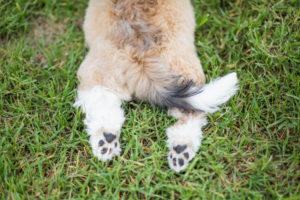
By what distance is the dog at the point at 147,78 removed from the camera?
2375 millimetres

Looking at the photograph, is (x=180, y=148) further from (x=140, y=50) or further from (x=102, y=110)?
(x=140, y=50)

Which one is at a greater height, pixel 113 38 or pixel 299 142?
pixel 113 38

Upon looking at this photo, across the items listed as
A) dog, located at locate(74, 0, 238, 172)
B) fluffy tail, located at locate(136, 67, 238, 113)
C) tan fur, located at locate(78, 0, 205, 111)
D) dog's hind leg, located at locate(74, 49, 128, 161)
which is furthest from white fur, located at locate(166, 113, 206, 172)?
dog's hind leg, located at locate(74, 49, 128, 161)

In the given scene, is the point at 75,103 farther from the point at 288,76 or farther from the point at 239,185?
the point at 288,76

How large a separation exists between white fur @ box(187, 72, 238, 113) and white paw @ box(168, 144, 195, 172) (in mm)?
410

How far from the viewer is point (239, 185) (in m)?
2.31

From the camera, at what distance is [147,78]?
2.39 meters

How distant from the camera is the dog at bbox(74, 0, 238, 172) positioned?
7.79 feet

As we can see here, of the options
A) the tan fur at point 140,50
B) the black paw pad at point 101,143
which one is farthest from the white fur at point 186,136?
the black paw pad at point 101,143

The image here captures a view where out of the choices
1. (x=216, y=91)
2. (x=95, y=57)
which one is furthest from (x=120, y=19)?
(x=216, y=91)

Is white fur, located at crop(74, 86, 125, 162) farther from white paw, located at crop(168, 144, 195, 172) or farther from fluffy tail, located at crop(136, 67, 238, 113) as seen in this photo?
white paw, located at crop(168, 144, 195, 172)

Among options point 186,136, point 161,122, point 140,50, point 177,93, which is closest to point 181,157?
point 186,136

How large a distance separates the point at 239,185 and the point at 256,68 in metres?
1.39

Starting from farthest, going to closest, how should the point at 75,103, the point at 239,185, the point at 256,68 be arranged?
the point at 256,68, the point at 75,103, the point at 239,185
